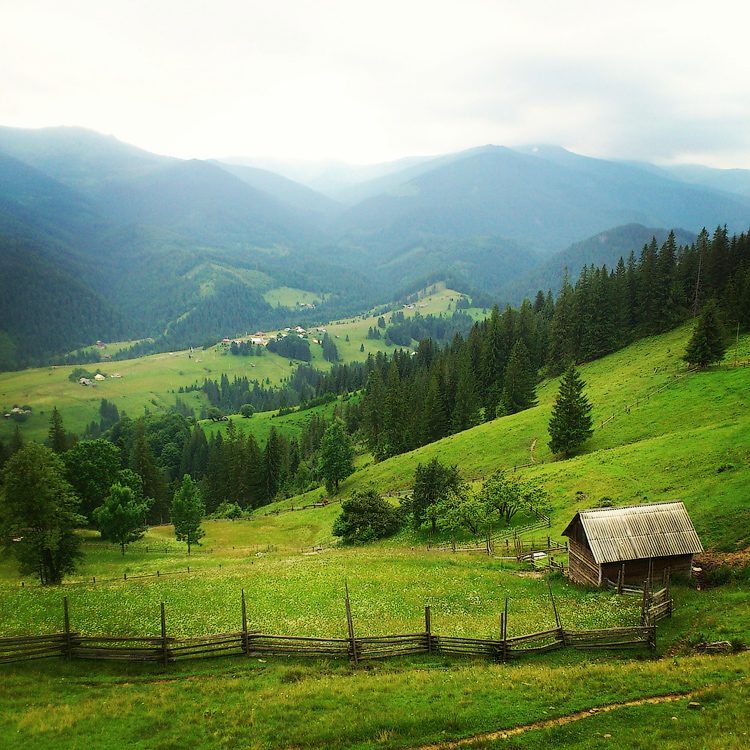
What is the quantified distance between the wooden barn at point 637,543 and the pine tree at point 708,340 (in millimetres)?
47171

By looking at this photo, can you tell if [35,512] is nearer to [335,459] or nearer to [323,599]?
[323,599]

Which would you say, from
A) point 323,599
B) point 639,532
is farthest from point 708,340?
point 323,599

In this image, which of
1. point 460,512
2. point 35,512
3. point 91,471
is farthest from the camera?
point 91,471

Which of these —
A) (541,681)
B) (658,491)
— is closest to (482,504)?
(658,491)

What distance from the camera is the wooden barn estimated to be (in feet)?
93.0

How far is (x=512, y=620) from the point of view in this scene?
24734mm

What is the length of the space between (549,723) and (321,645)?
32.7 ft

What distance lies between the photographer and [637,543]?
2880 centimetres

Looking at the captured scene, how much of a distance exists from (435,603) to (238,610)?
37.7 ft

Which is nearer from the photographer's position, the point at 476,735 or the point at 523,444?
the point at 476,735

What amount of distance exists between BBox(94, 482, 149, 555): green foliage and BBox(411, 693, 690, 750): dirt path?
47.8 m

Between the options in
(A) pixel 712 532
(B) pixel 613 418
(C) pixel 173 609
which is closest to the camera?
(C) pixel 173 609

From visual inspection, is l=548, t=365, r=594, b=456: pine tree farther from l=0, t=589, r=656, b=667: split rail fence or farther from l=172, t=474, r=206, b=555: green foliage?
l=172, t=474, r=206, b=555: green foliage

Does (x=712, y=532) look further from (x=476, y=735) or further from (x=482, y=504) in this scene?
(x=476, y=735)
